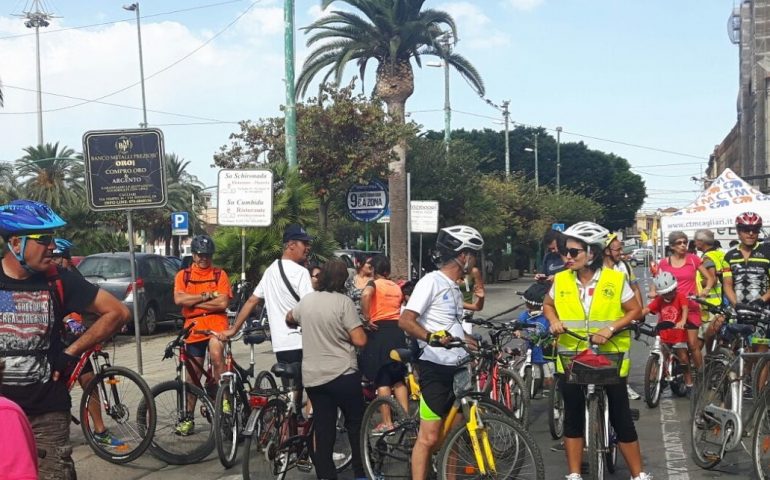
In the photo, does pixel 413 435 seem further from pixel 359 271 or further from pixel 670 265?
pixel 670 265

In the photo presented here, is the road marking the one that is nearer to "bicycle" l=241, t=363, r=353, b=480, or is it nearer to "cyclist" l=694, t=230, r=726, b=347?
"cyclist" l=694, t=230, r=726, b=347

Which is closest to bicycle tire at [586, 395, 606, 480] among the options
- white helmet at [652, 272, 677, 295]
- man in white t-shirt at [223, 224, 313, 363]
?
man in white t-shirt at [223, 224, 313, 363]

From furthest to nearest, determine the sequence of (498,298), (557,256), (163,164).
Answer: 1. (498,298)
2. (163,164)
3. (557,256)

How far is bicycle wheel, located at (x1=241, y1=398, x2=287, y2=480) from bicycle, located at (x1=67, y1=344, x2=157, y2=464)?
134cm

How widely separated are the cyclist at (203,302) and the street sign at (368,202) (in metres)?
10.1

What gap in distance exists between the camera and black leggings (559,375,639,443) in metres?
5.76

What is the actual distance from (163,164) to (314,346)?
560 cm

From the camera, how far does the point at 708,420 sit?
698 cm

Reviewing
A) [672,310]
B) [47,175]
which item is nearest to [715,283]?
[672,310]

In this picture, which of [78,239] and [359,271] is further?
[78,239]

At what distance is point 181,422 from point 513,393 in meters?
3.00

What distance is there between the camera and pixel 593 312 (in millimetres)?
5801

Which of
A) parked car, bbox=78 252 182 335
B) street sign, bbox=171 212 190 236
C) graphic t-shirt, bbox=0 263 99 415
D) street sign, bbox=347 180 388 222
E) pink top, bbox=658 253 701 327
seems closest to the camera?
graphic t-shirt, bbox=0 263 99 415

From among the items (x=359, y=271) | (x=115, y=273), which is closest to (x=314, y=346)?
(x=359, y=271)
